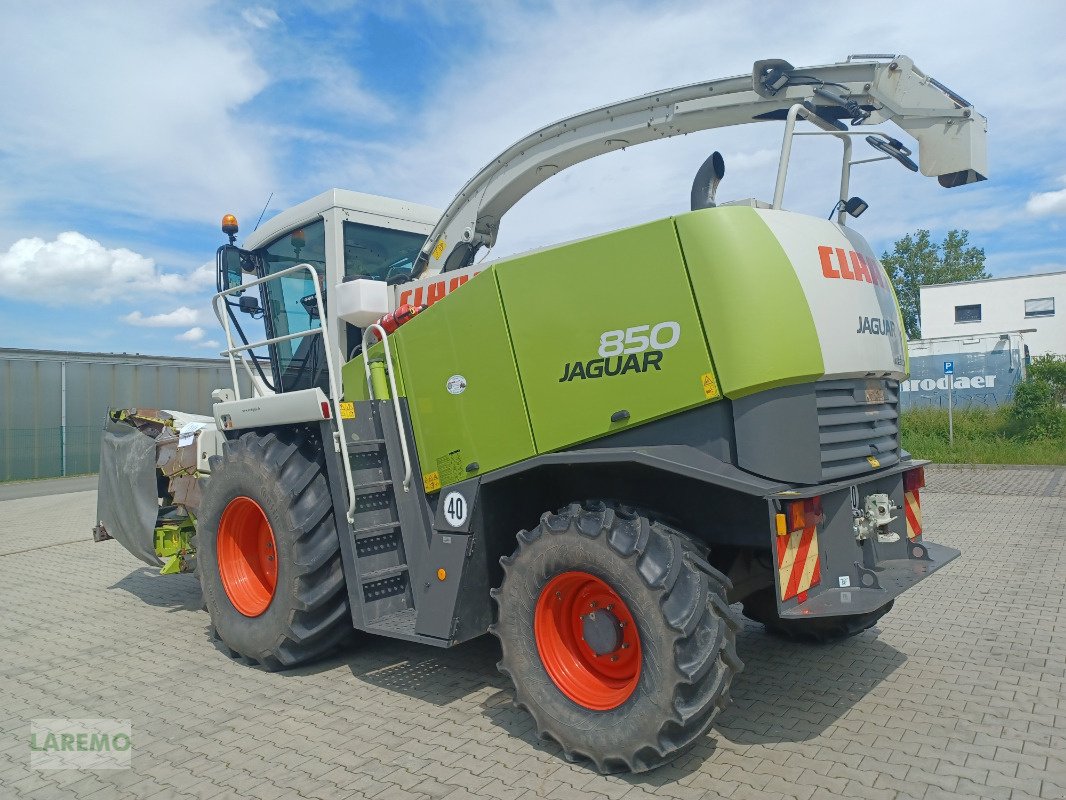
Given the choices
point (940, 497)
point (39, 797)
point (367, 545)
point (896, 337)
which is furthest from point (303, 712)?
point (940, 497)

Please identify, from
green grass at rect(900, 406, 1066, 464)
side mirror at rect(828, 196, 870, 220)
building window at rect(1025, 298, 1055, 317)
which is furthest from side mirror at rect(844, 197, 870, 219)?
building window at rect(1025, 298, 1055, 317)

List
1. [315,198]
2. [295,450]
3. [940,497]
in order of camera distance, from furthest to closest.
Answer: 1. [940,497]
2. [315,198]
3. [295,450]

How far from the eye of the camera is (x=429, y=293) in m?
4.87

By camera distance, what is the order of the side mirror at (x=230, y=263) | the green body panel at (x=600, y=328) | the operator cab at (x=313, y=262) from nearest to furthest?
the green body panel at (x=600, y=328)
the operator cab at (x=313, y=262)
the side mirror at (x=230, y=263)

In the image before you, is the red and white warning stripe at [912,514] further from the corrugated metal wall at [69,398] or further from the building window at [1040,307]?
the building window at [1040,307]

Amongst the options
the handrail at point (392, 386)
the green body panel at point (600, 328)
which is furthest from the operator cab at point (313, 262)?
the green body panel at point (600, 328)

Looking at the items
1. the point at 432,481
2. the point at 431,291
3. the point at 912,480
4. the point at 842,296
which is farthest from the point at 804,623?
the point at 431,291

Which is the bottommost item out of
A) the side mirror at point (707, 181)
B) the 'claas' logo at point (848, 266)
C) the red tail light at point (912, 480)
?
the red tail light at point (912, 480)

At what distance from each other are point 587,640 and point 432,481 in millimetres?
1250

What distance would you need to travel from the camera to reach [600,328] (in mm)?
3602

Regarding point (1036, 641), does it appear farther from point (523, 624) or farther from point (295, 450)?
point (295, 450)

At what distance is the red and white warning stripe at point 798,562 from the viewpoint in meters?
3.29

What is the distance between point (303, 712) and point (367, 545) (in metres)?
0.92

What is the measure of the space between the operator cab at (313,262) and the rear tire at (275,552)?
2.33 feet
